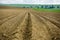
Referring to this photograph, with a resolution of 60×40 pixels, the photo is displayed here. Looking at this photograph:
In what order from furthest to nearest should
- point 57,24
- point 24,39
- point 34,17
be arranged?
point 34,17
point 57,24
point 24,39

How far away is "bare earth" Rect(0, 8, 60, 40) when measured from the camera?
265 cm

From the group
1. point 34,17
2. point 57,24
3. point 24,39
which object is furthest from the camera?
point 34,17

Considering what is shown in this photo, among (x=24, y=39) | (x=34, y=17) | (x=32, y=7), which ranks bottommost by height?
(x=24, y=39)

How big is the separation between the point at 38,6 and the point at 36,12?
12cm

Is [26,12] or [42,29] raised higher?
[26,12]

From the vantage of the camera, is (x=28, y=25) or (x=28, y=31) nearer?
(x=28, y=31)

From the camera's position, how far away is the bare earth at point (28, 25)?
2651 millimetres

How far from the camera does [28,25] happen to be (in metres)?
2.88

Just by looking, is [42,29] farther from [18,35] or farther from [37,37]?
[18,35]

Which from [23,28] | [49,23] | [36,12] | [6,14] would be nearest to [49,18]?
[49,23]

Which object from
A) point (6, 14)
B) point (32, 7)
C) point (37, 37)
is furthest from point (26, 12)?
point (37, 37)

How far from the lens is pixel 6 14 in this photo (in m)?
2.96

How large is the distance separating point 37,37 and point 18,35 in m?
0.31

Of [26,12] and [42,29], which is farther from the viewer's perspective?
[26,12]
